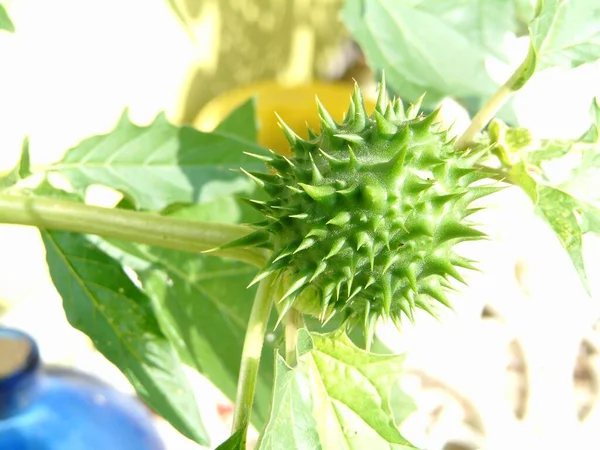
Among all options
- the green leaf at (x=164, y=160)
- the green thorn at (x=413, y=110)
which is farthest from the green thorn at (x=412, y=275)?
the green leaf at (x=164, y=160)

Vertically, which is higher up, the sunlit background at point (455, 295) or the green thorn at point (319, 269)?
the green thorn at point (319, 269)

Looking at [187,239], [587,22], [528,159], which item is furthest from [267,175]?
[587,22]

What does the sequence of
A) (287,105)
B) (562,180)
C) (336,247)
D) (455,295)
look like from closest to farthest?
(336,247)
(562,180)
(455,295)
(287,105)

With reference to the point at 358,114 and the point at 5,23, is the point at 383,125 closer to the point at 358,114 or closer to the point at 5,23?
the point at 358,114

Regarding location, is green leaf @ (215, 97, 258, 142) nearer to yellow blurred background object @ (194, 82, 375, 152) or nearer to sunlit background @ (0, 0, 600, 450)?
sunlit background @ (0, 0, 600, 450)

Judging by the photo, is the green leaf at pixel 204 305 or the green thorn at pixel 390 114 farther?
the green leaf at pixel 204 305

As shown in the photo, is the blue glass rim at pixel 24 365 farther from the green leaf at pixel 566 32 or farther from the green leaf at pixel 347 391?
the green leaf at pixel 566 32

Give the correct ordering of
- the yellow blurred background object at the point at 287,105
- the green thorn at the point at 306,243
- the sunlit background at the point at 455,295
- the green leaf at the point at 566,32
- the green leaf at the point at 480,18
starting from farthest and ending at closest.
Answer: the yellow blurred background object at the point at 287,105, the sunlit background at the point at 455,295, the green leaf at the point at 480,18, the green leaf at the point at 566,32, the green thorn at the point at 306,243

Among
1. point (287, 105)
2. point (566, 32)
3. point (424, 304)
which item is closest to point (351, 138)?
point (424, 304)
